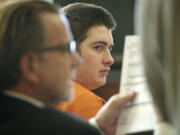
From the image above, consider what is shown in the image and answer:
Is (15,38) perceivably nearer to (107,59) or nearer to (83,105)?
(83,105)

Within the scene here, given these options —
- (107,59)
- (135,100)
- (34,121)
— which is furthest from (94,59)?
(34,121)

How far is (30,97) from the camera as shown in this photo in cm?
96

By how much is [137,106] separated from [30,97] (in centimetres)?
37

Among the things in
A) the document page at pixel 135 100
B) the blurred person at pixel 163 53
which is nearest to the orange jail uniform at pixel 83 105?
the document page at pixel 135 100

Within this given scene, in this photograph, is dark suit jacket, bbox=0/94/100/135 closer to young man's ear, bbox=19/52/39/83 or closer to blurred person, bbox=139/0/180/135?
young man's ear, bbox=19/52/39/83

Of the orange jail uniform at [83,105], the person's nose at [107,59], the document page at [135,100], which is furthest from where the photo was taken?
the person's nose at [107,59]

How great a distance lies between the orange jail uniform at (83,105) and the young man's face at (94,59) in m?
0.29

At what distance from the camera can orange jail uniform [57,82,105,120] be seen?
4.62ft

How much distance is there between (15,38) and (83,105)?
556mm

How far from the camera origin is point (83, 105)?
1.43 metres

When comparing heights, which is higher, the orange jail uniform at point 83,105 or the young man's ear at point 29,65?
the young man's ear at point 29,65

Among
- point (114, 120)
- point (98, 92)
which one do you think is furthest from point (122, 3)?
point (114, 120)

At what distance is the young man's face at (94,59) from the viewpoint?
1.79 meters

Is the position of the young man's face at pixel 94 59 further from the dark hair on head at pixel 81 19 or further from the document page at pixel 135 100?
the document page at pixel 135 100
